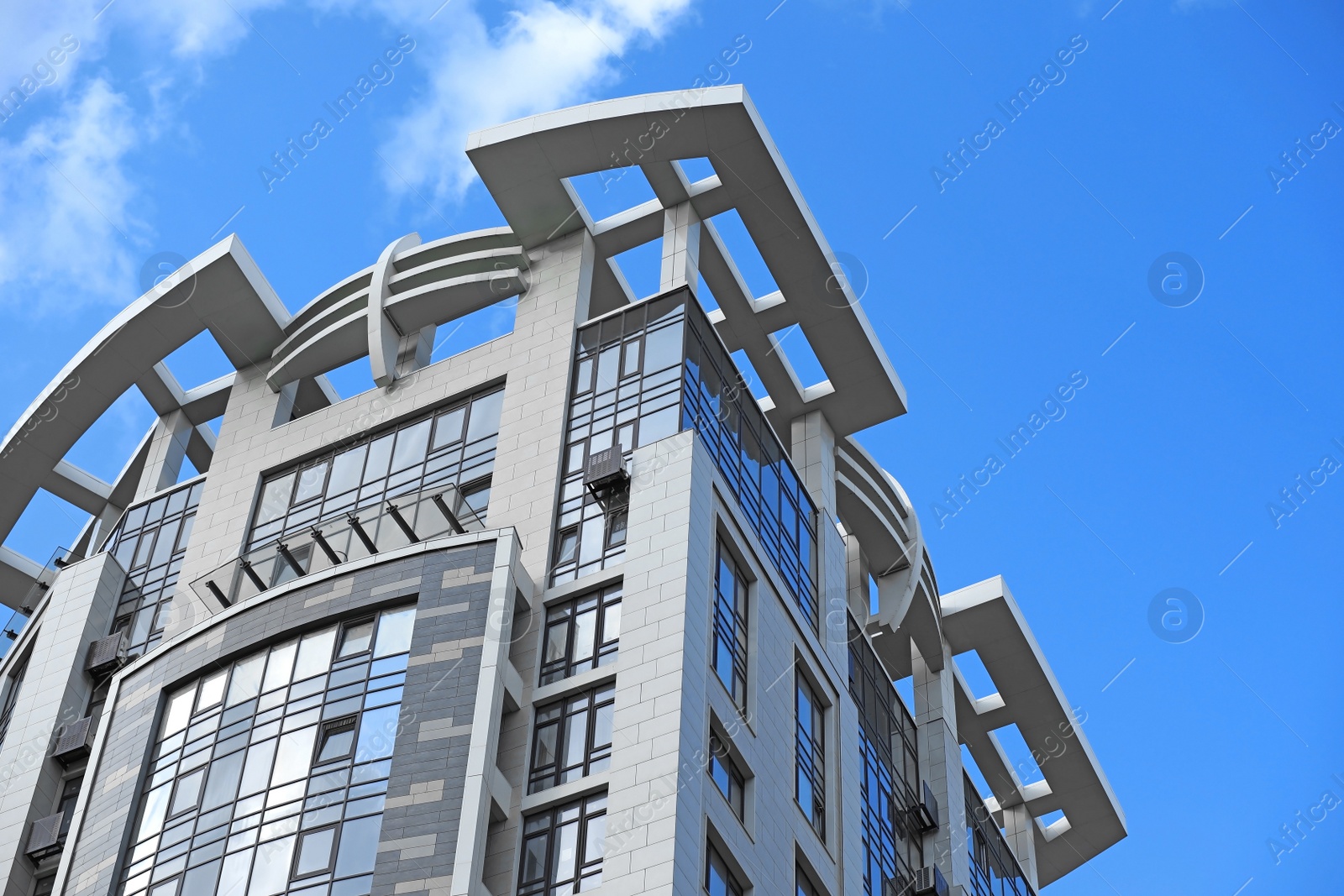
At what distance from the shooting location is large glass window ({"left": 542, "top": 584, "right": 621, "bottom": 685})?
36594 millimetres

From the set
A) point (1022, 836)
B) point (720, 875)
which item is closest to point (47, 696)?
point (720, 875)

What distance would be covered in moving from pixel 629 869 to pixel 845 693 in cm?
1265

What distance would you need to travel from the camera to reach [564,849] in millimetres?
33531

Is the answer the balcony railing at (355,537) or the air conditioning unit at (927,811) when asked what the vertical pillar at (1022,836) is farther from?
the balcony railing at (355,537)

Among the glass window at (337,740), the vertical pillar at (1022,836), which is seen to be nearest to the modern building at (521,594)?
the glass window at (337,740)

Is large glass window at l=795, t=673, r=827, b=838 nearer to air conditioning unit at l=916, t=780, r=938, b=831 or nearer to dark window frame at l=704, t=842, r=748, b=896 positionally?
dark window frame at l=704, t=842, r=748, b=896

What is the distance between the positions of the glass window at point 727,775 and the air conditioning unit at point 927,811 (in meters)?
13.7

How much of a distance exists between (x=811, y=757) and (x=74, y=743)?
17.3 m

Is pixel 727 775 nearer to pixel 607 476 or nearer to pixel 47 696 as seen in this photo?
pixel 607 476

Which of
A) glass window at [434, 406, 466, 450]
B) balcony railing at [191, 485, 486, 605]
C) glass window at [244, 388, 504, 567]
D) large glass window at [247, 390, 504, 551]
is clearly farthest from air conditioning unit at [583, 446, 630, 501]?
glass window at [434, 406, 466, 450]

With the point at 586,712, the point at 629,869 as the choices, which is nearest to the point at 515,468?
the point at 586,712

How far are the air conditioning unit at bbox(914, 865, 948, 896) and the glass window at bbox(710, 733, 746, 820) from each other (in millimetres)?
12136

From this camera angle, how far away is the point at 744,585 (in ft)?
131

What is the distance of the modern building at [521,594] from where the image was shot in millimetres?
34344
